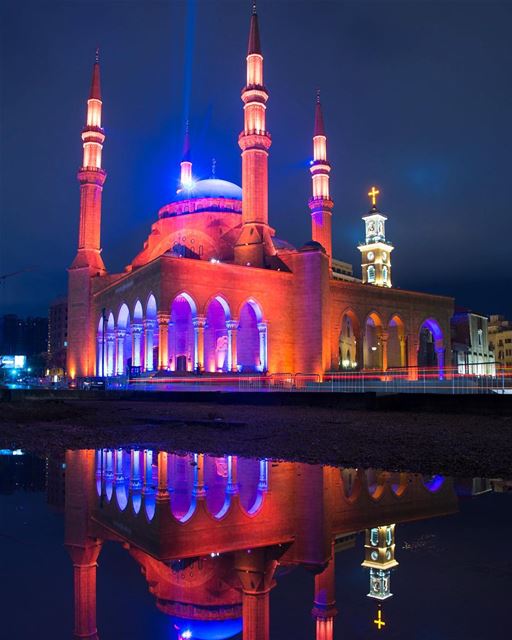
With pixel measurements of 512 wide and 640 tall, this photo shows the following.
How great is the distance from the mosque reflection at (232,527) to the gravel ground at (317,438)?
91 cm

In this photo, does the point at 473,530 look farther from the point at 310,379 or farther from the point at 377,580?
the point at 310,379

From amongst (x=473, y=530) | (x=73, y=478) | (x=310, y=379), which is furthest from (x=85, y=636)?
(x=310, y=379)

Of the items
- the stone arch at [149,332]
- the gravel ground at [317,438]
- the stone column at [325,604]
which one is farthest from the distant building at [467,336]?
the stone column at [325,604]

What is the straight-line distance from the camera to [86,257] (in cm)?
4347

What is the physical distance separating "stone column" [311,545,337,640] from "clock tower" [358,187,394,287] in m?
67.6

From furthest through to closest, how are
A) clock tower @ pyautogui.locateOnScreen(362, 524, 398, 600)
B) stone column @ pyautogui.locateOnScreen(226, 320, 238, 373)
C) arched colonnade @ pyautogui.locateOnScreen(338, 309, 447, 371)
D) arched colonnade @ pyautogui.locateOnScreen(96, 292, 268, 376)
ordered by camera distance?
arched colonnade @ pyautogui.locateOnScreen(338, 309, 447, 371) < stone column @ pyautogui.locateOnScreen(226, 320, 238, 373) < arched colonnade @ pyautogui.locateOnScreen(96, 292, 268, 376) < clock tower @ pyautogui.locateOnScreen(362, 524, 398, 600)

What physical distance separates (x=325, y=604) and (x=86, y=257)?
43288 millimetres

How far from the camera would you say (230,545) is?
133 inches

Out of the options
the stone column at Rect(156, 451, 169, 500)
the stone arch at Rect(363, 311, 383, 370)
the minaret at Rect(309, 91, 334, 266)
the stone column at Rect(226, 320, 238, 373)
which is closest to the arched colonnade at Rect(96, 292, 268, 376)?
the stone column at Rect(226, 320, 238, 373)

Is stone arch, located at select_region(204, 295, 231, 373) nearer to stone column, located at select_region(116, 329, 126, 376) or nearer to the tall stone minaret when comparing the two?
stone column, located at select_region(116, 329, 126, 376)

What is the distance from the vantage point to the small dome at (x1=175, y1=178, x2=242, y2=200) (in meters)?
47.3

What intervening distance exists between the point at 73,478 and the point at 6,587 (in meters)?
3.21

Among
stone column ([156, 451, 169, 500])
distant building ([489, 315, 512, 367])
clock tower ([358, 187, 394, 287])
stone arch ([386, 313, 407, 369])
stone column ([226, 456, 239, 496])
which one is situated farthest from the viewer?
distant building ([489, 315, 512, 367])

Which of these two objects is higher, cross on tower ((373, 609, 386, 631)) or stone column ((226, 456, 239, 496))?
cross on tower ((373, 609, 386, 631))
